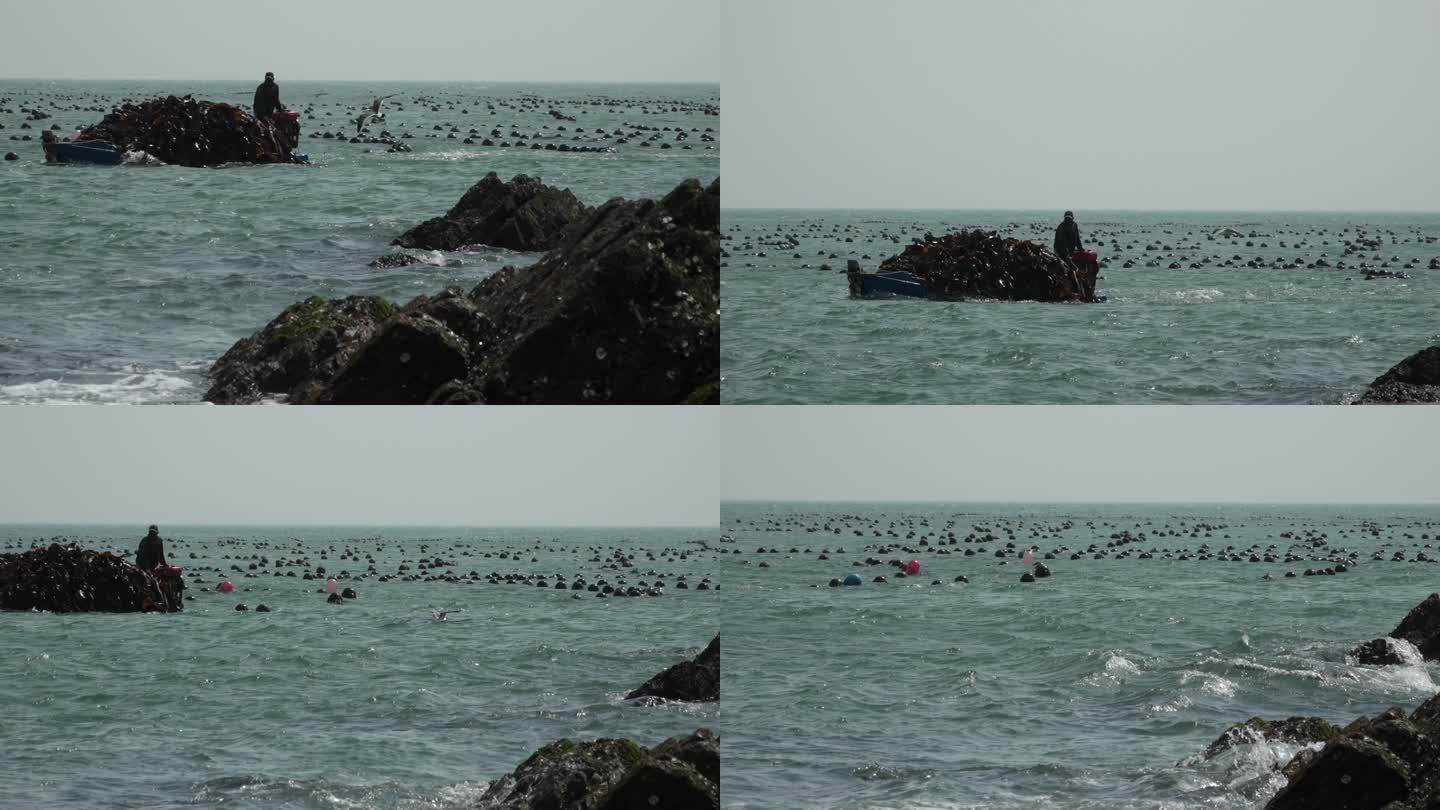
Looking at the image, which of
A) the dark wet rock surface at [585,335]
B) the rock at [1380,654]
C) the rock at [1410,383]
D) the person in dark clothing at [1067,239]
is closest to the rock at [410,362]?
the dark wet rock surface at [585,335]

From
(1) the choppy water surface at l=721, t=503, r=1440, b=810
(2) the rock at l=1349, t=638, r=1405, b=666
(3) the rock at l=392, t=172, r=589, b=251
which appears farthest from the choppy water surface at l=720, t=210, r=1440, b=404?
(2) the rock at l=1349, t=638, r=1405, b=666

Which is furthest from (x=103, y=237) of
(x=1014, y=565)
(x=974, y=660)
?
(x=1014, y=565)

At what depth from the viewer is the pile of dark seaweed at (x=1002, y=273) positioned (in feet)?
64.5

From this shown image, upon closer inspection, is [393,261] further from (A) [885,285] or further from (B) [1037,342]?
(A) [885,285]

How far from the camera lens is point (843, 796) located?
32.6ft

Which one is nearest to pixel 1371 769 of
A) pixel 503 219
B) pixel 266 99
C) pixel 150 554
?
pixel 503 219

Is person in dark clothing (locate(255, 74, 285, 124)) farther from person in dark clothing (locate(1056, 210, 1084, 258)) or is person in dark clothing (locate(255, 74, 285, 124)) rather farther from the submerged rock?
person in dark clothing (locate(1056, 210, 1084, 258))

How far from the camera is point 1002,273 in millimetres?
19938

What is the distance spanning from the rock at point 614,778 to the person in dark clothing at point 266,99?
265 inches

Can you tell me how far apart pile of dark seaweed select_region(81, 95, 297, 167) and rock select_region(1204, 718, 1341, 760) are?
414 inches

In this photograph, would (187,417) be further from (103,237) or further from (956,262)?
(956,262)

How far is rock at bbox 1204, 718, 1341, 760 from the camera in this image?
1045 cm

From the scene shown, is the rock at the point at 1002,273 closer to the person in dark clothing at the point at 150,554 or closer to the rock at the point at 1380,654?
the rock at the point at 1380,654

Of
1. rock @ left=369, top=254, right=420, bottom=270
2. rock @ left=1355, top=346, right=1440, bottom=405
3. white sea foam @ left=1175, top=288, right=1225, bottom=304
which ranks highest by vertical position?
rock @ left=369, top=254, right=420, bottom=270
